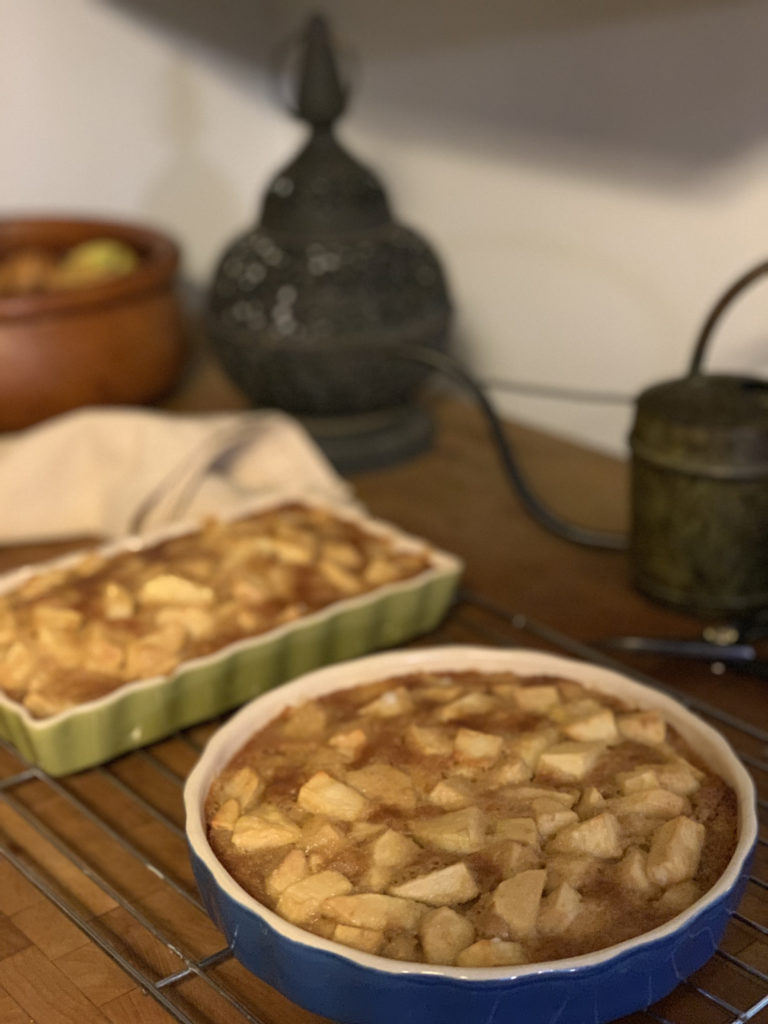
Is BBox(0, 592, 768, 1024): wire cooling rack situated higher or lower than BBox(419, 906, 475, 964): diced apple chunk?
lower

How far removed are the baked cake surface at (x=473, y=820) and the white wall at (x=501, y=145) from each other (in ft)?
1.94

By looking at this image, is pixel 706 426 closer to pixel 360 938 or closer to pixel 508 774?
pixel 508 774

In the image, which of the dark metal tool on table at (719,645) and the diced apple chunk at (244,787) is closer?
the diced apple chunk at (244,787)

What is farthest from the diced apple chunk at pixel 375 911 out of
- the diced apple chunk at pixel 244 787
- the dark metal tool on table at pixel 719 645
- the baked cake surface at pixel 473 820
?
the dark metal tool on table at pixel 719 645

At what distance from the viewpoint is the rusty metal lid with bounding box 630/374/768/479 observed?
3.08 ft

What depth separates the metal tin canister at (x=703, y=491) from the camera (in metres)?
0.94

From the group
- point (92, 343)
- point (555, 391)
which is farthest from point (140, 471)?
point (555, 391)

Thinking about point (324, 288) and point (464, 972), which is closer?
point (464, 972)

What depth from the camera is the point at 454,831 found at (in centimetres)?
66

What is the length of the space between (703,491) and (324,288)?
0.47 m

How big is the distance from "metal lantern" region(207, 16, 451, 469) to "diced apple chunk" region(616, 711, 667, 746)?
58cm

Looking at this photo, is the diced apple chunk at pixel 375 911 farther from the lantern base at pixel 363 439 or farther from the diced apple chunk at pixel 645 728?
the lantern base at pixel 363 439

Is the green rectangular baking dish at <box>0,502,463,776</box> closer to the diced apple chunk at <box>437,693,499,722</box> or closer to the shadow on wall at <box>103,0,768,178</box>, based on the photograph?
the diced apple chunk at <box>437,693,499,722</box>

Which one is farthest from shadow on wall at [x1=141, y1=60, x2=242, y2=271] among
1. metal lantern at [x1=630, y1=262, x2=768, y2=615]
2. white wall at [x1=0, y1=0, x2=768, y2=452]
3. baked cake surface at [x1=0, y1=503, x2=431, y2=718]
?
metal lantern at [x1=630, y1=262, x2=768, y2=615]
